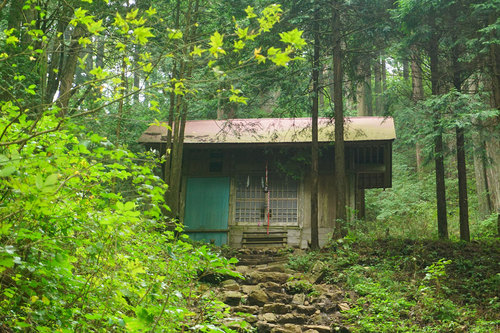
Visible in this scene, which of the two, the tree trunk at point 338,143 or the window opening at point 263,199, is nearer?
the tree trunk at point 338,143

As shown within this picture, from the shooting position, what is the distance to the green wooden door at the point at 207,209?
47.4ft

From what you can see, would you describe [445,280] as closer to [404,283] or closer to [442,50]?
[404,283]

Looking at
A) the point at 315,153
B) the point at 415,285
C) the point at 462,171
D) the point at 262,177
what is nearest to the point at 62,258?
the point at 415,285

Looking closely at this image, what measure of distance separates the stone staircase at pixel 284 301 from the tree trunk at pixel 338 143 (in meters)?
2.43

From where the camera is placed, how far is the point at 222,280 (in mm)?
9312

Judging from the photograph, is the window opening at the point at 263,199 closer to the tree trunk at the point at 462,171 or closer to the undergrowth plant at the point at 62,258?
the tree trunk at the point at 462,171

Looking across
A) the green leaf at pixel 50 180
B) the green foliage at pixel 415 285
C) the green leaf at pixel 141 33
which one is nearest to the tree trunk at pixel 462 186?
the green foliage at pixel 415 285

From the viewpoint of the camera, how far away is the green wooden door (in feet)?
47.4

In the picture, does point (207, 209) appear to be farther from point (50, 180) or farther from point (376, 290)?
point (50, 180)

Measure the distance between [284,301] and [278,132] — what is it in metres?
7.30

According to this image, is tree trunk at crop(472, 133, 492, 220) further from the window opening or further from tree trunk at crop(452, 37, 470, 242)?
the window opening

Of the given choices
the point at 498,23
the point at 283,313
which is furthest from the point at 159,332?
the point at 498,23

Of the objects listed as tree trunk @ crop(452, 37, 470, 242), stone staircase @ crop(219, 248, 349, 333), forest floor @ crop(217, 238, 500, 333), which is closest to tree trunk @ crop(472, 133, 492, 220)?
tree trunk @ crop(452, 37, 470, 242)

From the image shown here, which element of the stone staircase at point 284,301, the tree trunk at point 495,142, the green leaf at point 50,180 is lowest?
the stone staircase at point 284,301
